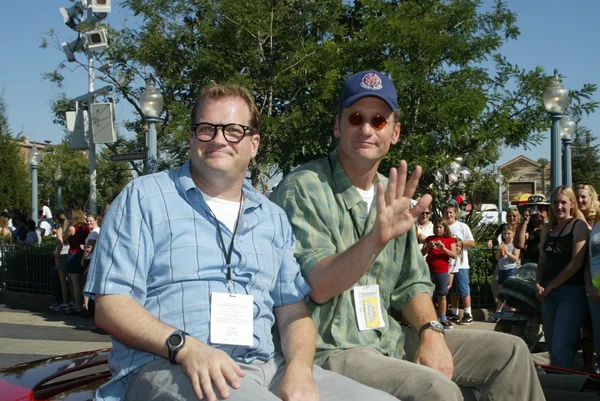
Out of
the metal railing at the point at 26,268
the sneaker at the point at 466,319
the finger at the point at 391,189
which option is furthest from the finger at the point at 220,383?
the metal railing at the point at 26,268

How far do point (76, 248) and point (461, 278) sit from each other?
672 cm

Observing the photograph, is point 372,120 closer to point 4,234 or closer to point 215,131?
point 215,131

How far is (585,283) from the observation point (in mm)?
6141

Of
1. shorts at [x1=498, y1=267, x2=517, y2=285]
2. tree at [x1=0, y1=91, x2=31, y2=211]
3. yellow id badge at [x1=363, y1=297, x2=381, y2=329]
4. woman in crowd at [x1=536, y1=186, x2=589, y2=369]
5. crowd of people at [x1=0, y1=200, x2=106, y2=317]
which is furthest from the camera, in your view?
tree at [x1=0, y1=91, x2=31, y2=211]

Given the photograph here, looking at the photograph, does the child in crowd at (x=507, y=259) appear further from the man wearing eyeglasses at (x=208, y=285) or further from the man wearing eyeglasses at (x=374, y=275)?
the man wearing eyeglasses at (x=208, y=285)

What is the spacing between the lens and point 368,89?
2.92m

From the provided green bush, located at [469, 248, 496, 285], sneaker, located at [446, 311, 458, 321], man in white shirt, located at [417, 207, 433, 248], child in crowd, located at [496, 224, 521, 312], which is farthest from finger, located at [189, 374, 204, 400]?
green bush, located at [469, 248, 496, 285]

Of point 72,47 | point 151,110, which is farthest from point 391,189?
point 72,47

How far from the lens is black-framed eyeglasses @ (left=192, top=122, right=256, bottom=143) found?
2.63 m

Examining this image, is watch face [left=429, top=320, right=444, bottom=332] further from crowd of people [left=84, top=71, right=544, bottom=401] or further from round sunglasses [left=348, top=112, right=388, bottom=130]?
round sunglasses [left=348, top=112, right=388, bottom=130]

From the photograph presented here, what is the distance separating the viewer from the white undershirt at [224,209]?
104 inches

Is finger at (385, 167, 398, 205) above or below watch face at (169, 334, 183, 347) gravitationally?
above

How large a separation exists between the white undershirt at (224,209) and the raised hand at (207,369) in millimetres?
564

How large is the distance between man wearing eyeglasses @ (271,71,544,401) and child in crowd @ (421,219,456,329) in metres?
7.18
